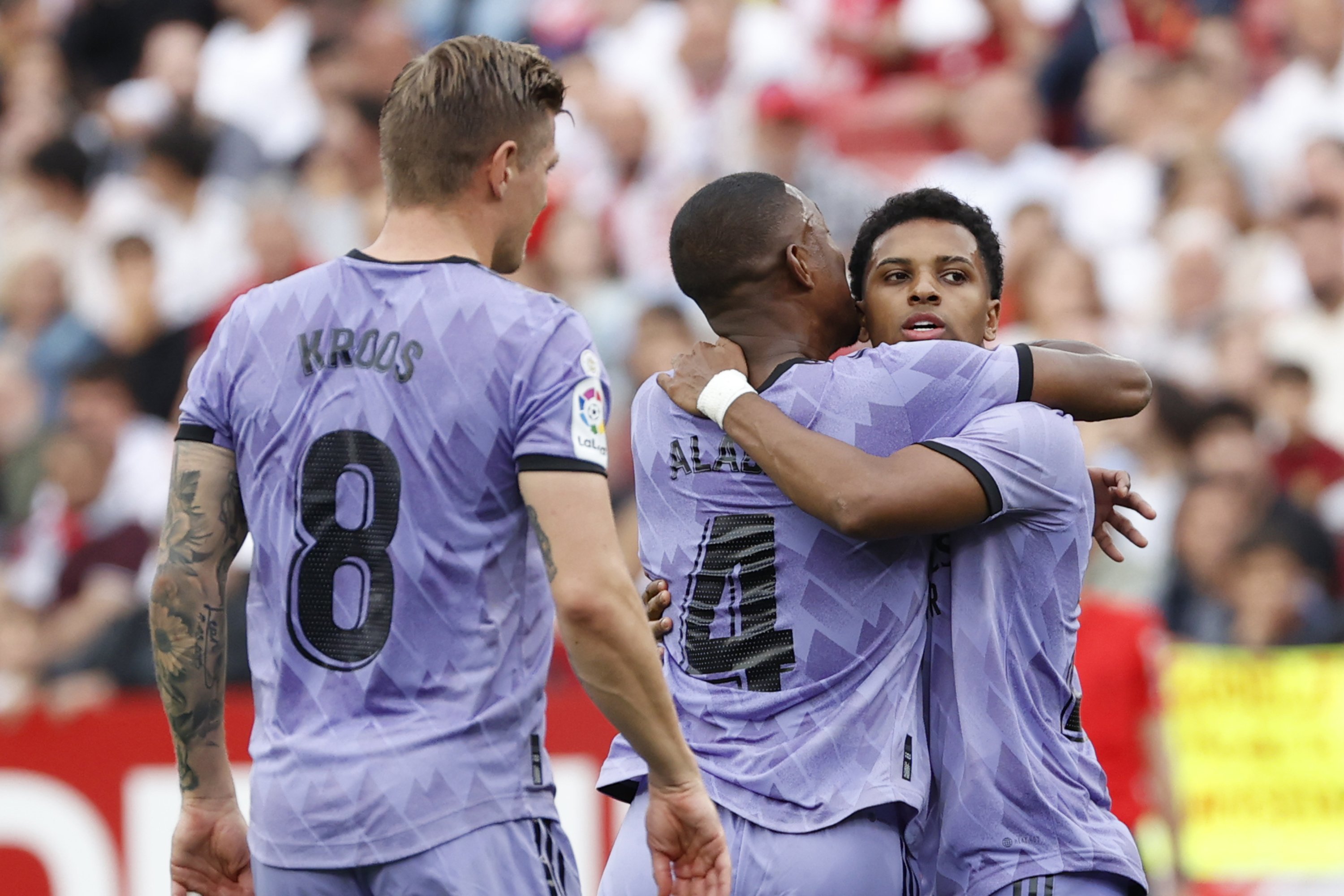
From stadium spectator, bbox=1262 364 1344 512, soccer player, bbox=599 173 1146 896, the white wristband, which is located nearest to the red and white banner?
soccer player, bbox=599 173 1146 896

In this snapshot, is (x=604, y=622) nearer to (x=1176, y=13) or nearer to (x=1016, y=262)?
(x=1016, y=262)

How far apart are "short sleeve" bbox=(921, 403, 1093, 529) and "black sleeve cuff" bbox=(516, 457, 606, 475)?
731mm

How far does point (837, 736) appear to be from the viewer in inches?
120

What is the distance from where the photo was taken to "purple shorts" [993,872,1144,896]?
3.08 meters

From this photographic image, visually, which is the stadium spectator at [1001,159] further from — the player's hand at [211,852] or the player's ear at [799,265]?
the player's hand at [211,852]

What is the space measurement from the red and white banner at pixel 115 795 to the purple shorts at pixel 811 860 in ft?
10.9

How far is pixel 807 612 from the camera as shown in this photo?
311cm

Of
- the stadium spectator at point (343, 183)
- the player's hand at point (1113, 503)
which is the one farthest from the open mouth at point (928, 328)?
the stadium spectator at point (343, 183)

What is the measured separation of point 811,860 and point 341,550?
1.09 meters

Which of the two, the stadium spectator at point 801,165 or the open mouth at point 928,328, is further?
the stadium spectator at point 801,165

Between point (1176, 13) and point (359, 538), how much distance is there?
9184mm

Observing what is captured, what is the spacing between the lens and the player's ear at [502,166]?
9.93 ft

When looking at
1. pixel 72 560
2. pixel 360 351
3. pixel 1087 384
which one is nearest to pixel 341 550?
pixel 360 351

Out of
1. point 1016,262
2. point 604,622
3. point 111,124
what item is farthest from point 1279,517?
point 111,124
